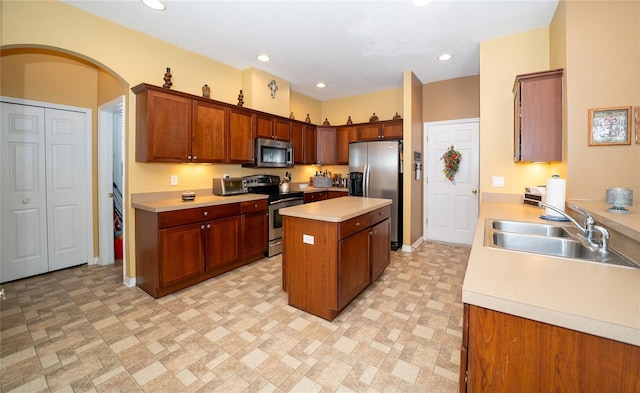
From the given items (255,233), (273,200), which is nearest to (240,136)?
(273,200)

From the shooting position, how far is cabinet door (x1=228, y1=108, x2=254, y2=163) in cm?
368

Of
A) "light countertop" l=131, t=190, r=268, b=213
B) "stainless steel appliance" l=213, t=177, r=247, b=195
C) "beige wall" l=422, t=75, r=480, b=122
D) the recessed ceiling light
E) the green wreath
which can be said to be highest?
the recessed ceiling light

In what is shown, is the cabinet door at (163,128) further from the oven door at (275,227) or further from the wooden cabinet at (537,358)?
the wooden cabinet at (537,358)

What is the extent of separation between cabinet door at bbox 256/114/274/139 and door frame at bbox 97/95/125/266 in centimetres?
180

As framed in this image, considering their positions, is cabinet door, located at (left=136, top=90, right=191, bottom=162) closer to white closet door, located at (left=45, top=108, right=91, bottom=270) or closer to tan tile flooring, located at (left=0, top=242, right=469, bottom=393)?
white closet door, located at (left=45, top=108, right=91, bottom=270)

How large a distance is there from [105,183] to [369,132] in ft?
14.0

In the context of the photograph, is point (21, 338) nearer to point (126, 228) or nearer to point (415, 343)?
point (126, 228)

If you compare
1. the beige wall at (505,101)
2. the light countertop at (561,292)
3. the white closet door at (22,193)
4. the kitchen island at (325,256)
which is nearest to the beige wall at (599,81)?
the beige wall at (505,101)

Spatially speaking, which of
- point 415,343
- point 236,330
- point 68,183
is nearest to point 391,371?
point 415,343

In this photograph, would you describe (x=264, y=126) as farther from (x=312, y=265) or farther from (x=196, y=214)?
(x=312, y=265)

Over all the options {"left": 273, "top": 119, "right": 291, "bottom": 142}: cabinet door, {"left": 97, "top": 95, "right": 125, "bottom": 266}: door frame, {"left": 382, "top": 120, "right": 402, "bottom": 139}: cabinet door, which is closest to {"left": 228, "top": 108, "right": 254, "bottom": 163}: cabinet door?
{"left": 273, "top": 119, "right": 291, "bottom": 142}: cabinet door

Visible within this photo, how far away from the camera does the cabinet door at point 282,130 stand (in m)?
4.37

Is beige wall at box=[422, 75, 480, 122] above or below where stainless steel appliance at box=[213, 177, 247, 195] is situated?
above

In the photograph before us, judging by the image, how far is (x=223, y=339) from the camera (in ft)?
6.68
